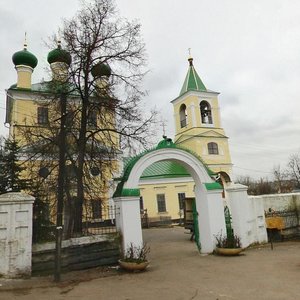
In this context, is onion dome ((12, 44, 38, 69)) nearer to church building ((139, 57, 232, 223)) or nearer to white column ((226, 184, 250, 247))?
church building ((139, 57, 232, 223))

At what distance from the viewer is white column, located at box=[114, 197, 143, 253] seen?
9844 mm

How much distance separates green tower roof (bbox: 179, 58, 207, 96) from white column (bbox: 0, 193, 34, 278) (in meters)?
26.5

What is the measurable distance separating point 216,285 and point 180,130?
2813 cm

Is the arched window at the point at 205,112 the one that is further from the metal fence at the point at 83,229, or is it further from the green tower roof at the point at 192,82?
the metal fence at the point at 83,229

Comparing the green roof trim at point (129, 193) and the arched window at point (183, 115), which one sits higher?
the arched window at point (183, 115)

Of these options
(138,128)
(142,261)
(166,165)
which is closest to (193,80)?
(166,165)

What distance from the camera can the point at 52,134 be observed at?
42.9 feet

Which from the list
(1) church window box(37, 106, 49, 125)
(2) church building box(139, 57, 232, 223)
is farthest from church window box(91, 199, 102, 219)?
(2) church building box(139, 57, 232, 223)

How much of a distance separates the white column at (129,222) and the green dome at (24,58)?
1876cm

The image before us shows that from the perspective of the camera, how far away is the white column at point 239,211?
1171 cm

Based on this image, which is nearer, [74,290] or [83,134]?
[74,290]

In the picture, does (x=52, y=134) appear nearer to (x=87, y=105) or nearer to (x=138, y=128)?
(x=87, y=105)

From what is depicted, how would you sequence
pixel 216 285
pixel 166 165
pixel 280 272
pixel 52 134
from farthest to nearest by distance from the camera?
Result: 1. pixel 166 165
2. pixel 52 134
3. pixel 280 272
4. pixel 216 285

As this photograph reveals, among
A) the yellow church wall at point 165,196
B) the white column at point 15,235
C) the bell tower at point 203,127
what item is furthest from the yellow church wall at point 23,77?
the white column at point 15,235
